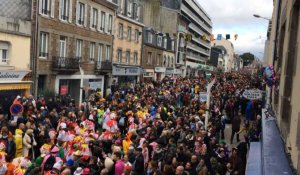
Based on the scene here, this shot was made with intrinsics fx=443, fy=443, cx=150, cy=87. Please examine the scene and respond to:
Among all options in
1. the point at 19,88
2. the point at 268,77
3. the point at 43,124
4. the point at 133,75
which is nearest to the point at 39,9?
the point at 19,88

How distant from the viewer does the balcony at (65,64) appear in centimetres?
2747

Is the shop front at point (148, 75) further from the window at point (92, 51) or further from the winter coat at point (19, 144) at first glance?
the winter coat at point (19, 144)

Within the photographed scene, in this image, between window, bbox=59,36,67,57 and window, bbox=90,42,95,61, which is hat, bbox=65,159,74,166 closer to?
window, bbox=59,36,67,57

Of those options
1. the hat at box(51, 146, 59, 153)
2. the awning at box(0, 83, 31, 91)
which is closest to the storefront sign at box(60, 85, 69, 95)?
the awning at box(0, 83, 31, 91)

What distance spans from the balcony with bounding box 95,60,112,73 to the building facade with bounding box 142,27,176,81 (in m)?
11.2

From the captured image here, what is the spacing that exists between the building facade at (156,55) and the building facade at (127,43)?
102 inches

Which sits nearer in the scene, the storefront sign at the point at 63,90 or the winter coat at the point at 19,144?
the winter coat at the point at 19,144

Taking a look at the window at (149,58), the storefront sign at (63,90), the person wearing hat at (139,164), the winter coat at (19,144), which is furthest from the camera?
the window at (149,58)

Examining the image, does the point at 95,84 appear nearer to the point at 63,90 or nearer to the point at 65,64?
the point at 63,90

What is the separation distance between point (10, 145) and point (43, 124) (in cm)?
272

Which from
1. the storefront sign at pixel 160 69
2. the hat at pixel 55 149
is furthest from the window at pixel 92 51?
the hat at pixel 55 149

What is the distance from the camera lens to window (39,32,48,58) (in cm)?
2620

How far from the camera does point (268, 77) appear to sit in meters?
12.4

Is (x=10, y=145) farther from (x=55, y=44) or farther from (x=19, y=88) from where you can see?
(x=55, y=44)
